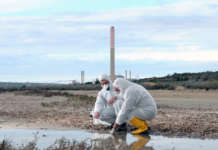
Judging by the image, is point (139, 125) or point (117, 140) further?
point (139, 125)

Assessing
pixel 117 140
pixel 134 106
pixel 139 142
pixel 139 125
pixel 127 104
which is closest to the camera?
pixel 139 142

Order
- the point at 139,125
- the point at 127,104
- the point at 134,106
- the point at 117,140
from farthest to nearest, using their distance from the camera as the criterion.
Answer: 1. the point at 139,125
2. the point at 134,106
3. the point at 127,104
4. the point at 117,140

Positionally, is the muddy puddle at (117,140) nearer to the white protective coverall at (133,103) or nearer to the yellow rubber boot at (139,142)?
the yellow rubber boot at (139,142)

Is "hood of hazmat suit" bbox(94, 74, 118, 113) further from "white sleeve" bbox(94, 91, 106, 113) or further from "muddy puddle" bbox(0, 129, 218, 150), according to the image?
"muddy puddle" bbox(0, 129, 218, 150)

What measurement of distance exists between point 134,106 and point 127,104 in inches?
10.2

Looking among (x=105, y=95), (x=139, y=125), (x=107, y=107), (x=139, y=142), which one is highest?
(x=105, y=95)

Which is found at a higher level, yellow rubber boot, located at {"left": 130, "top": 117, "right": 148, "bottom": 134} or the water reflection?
yellow rubber boot, located at {"left": 130, "top": 117, "right": 148, "bottom": 134}

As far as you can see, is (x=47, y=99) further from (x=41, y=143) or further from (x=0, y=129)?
(x=41, y=143)

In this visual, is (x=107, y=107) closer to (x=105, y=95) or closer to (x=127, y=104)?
(x=105, y=95)

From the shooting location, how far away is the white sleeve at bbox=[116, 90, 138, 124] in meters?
11.8

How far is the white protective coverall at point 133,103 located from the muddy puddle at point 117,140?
44cm

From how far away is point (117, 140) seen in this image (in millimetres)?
11180

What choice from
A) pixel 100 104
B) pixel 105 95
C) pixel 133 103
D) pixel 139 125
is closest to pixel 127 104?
pixel 133 103

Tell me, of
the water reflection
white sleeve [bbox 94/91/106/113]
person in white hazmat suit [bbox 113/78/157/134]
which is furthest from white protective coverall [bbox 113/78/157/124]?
white sleeve [bbox 94/91/106/113]
